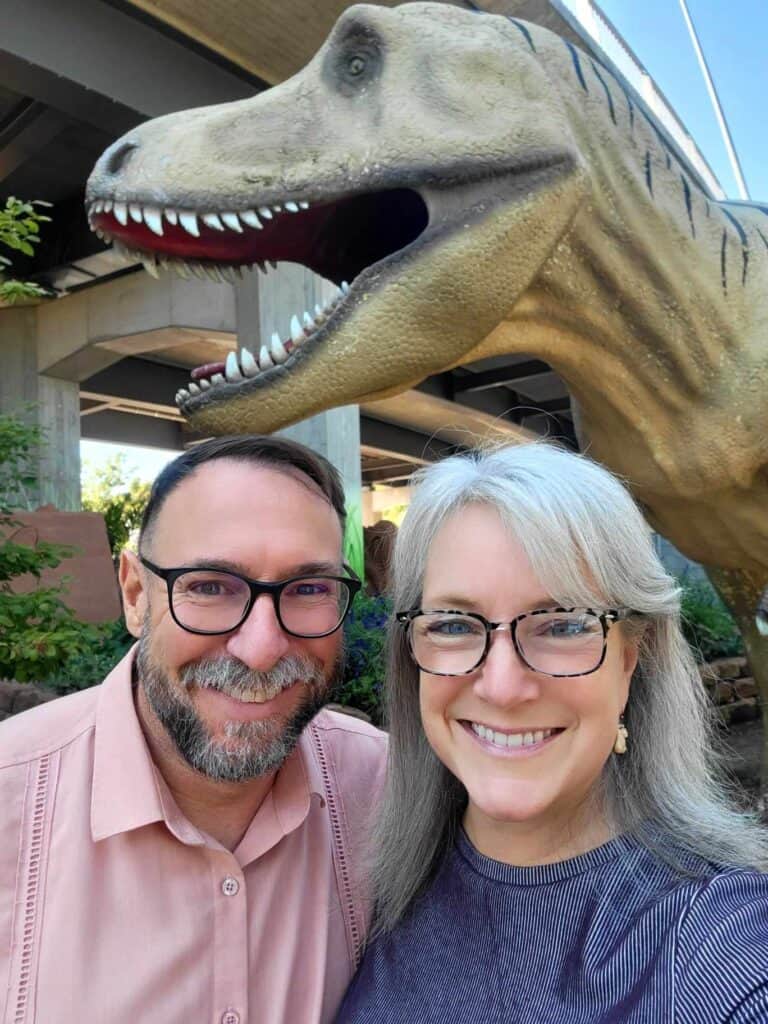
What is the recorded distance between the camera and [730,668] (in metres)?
6.15

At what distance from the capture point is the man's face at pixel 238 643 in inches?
51.8

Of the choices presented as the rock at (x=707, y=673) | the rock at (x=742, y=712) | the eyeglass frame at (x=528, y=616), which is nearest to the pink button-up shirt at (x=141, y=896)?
the eyeglass frame at (x=528, y=616)

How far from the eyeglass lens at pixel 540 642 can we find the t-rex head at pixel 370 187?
2.06ft

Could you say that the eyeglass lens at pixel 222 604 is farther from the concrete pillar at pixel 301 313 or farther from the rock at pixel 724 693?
Result: the rock at pixel 724 693

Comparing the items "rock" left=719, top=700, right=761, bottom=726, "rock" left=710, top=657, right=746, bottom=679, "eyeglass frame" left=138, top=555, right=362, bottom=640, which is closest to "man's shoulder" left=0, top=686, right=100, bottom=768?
"eyeglass frame" left=138, top=555, right=362, bottom=640

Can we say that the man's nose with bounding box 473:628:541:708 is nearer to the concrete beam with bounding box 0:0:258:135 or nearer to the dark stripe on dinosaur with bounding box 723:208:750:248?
the dark stripe on dinosaur with bounding box 723:208:750:248

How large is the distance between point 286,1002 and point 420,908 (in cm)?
23

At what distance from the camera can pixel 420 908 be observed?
1.24 metres

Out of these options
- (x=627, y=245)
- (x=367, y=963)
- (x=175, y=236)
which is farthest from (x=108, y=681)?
(x=627, y=245)

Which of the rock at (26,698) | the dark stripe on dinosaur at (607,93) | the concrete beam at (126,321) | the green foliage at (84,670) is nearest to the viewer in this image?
the dark stripe on dinosaur at (607,93)

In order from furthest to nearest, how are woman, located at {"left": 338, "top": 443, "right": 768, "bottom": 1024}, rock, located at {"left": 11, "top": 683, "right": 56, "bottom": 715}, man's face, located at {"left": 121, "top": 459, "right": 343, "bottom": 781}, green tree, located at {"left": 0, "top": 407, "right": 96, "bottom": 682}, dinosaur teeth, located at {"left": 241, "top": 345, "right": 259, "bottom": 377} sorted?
rock, located at {"left": 11, "top": 683, "right": 56, "bottom": 715}, green tree, located at {"left": 0, "top": 407, "right": 96, "bottom": 682}, dinosaur teeth, located at {"left": 241, "top": 345, "right": 259, "bottom": 377}, man's face, located at {"left": 121, "top": 459, "right": 343, "bottom": 781}, woman, located at {"left": 338, "top": 443, "right": 768, "bottom": 1024}

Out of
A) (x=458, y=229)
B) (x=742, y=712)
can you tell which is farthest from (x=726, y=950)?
(x=742, y=712)

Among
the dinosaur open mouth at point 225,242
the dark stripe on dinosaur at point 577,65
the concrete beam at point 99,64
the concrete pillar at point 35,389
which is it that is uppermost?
the concrete beam at point 99,64

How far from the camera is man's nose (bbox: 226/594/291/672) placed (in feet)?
4.29
